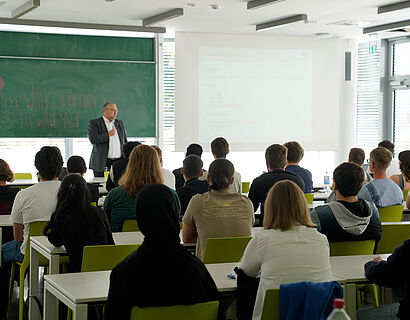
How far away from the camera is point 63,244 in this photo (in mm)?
4090

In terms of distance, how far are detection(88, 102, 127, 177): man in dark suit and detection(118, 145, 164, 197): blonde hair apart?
4449mm

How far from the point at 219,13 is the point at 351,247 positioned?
18.4 feet

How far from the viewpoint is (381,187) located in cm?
587

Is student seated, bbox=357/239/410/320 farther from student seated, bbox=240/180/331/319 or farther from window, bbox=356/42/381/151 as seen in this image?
window, bbox=356/42/381/151

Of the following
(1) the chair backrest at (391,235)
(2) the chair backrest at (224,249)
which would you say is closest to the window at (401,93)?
(1) the chair backrest at (391,235)

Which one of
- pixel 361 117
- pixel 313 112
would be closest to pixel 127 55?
pixel 313 112

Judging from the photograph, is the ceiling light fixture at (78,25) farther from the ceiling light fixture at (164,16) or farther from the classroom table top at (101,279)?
the classroom table top at (101,279)

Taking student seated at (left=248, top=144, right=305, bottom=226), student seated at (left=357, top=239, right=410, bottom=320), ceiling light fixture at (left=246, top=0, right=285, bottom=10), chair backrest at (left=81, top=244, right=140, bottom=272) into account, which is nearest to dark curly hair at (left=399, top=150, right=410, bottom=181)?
student seated at (left=248, top=144, right=305, bottom=226)

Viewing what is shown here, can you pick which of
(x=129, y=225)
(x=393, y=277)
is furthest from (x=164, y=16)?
(x=393, y=277)

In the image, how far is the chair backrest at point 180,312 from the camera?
2594mm

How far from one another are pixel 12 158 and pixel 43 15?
232 centimetres

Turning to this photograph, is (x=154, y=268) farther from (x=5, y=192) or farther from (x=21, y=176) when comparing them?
(x=21, y=176)

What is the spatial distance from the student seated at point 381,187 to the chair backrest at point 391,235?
42.4 inches

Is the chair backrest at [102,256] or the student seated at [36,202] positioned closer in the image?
the chair backrest at [102,256]
